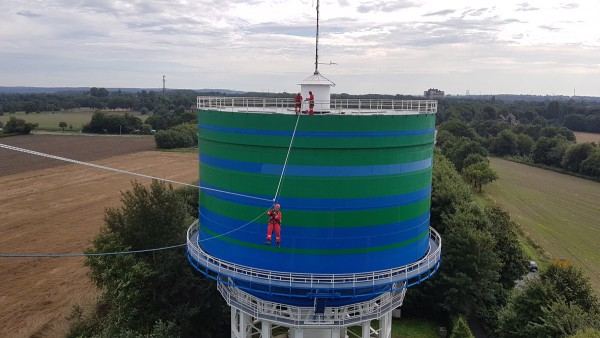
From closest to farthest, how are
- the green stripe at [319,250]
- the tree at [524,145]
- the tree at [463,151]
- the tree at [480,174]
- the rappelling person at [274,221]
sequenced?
the rappelling person at [274,221] → the green stripe at [319,250] → the tree at [480,174] → the tree at [463,151] → the tree at [524,145]

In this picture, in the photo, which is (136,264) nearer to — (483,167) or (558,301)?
(558,301)

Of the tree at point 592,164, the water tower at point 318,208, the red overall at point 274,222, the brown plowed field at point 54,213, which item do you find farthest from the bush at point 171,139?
the red overall at point 274,222

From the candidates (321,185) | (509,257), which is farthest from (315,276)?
(509,257)

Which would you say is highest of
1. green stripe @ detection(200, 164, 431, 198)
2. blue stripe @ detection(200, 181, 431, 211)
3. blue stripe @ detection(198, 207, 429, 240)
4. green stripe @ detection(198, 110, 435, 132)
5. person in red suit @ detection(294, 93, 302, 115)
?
person in red suit @ detection(294, 93, 302, 115)

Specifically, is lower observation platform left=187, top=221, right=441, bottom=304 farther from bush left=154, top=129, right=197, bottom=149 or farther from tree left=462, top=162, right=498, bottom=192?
bush left=154, top=129, right=197, bottom=149

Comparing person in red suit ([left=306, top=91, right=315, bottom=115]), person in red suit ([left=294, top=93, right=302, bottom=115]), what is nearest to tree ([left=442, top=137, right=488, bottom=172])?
person in red suit ([left=306, top=91, right=315, bottom=115])

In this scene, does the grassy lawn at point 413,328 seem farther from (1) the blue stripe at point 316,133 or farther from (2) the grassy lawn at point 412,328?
(1) the blue stripe at point 316,133
